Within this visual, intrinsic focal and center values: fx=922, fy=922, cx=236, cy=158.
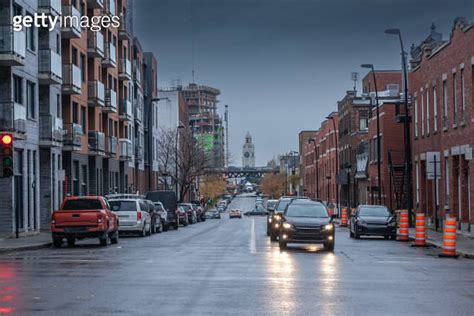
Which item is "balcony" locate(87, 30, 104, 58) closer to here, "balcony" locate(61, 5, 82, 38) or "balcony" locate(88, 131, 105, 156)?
"balcony" locate(61, 5, 82, 38)

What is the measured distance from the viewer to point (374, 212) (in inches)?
1618

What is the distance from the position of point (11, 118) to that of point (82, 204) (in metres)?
5.98

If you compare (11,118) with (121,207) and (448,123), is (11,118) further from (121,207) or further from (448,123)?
(448,123)

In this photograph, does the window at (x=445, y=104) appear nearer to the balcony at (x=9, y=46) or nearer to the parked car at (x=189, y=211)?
the balcony at (x=9, y=46)

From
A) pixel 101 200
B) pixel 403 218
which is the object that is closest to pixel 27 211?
pixel 101 200

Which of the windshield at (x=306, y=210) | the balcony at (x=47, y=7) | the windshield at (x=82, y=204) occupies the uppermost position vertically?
the balcony at (x=47, y=7)

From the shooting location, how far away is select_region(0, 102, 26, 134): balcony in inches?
1476

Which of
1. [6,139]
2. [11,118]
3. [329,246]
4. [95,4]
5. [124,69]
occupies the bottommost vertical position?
[329,246]

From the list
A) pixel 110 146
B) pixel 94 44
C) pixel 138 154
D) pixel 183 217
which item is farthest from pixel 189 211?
pixel 94 44

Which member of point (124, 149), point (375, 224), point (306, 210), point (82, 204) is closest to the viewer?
A: point (306, 210)

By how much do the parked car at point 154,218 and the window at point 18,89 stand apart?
26.9 feet

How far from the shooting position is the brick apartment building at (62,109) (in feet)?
130

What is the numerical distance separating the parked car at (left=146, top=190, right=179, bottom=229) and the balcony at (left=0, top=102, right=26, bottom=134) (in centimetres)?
1957

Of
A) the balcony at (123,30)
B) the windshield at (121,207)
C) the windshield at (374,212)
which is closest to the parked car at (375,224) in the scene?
the windshield at (374,212)
